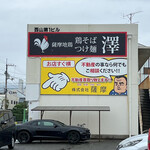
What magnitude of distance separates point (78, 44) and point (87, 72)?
1.94 m

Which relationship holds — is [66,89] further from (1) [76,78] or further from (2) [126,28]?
(2) [126,28]

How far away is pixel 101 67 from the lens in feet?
61.8

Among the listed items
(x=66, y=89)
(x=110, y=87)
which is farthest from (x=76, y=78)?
(x=110, y=87)

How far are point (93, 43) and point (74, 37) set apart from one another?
131 cm

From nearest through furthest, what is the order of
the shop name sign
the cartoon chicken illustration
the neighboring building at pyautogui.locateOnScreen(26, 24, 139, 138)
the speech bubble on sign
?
the neighboring building at pyautogui.locateOnScreen(26, 24, 139, 138), the speech bubble on sign, the shop name sign, the cartoon chicken illustration

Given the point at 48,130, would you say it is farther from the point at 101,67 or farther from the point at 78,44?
the point at 78,44

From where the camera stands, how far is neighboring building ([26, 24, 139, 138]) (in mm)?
18500

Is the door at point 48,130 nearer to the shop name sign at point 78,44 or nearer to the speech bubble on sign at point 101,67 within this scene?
the speech bubble on sign at point 101,67

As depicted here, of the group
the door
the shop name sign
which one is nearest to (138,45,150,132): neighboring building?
the shop name sign

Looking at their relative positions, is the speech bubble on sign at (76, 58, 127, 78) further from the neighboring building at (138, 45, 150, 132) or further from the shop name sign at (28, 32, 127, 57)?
the neighboring building at (138, 45, 150, 132)

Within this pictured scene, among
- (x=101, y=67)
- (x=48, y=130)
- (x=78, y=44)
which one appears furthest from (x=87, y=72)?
(x=48, y=130)

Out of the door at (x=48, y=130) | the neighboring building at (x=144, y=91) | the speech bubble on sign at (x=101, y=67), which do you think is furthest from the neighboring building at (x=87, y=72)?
the door at (x=48, y=130)

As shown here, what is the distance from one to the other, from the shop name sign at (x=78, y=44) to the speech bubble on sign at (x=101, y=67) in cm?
39

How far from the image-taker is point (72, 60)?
19.0 metres
